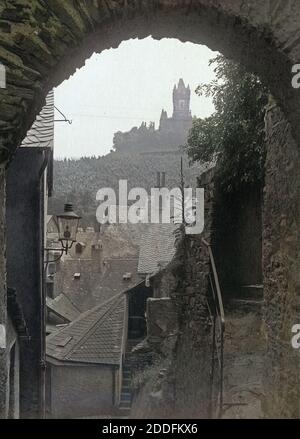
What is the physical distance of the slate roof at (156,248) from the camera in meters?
17.4

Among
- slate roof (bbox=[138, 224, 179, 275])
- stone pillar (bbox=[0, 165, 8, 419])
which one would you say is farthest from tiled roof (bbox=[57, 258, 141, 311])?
stone pillar (bbox=[0, 165, 8, 419])

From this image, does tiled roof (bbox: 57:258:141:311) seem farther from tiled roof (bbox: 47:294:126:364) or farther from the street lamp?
the street lamp

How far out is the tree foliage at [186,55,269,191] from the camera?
6.73 meters

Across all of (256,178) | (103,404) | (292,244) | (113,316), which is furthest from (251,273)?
(113,316)

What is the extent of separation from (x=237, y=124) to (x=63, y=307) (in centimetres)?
1591

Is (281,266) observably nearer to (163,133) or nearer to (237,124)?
(237,124)

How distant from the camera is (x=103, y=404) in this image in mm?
15297

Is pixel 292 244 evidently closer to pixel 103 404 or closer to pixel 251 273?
pixel 251 273

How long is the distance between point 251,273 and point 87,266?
16.7m

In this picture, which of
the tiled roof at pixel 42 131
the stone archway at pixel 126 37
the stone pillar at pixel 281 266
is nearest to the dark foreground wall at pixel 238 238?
the tiled roof at pixel 42 131

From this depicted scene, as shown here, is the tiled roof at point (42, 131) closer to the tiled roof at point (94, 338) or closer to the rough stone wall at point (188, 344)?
the rough stone wall at point (188, 344)

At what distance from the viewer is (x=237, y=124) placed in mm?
A: 7078

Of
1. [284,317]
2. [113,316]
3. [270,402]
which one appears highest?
[284,317]

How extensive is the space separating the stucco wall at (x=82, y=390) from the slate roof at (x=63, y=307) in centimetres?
514
